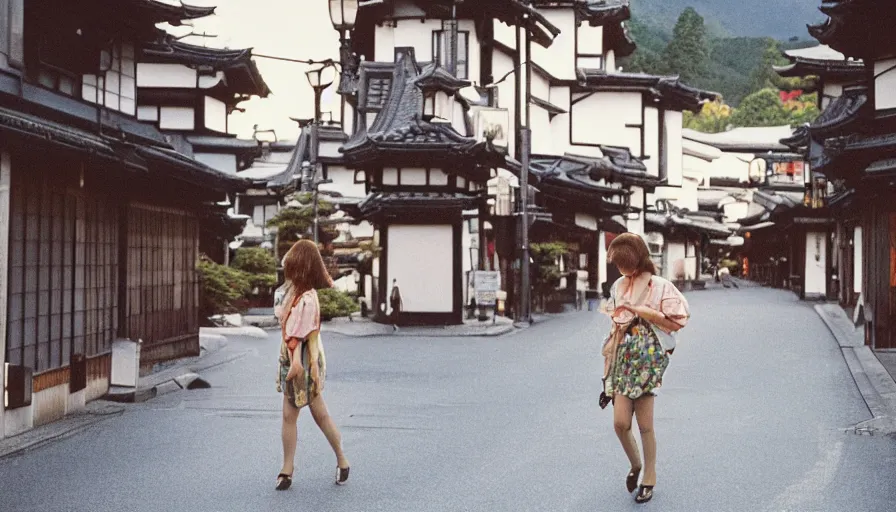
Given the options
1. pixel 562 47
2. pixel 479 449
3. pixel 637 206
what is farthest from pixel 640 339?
pixel 637 206

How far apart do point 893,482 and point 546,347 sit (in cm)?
1532

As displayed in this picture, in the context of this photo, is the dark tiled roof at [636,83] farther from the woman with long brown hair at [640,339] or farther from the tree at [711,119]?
the woman with long brown hair at [640,339]

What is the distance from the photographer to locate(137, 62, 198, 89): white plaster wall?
107 ft

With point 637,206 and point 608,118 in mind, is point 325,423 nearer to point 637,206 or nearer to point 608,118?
point 608,118

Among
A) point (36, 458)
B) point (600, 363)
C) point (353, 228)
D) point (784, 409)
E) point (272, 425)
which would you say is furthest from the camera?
point (353, 228)

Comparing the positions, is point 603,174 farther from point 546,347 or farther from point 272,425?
point 272,425

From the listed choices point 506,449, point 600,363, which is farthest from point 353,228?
point 506,449

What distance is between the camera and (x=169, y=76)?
108 feet

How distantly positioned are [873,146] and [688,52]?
95.7 metres

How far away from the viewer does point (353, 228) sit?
147ft

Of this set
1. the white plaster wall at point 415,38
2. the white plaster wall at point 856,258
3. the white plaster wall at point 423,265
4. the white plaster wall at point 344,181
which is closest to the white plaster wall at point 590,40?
the white plaster wall at point 344,181

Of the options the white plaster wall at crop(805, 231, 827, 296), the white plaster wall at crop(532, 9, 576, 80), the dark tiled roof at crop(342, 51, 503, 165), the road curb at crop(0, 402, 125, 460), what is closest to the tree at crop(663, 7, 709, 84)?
the white plaster wall at crop(532, 9, 576, 80)

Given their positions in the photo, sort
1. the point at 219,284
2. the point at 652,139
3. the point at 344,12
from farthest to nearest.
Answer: the point at 652,139
the point at 219,284
the point at 344,12

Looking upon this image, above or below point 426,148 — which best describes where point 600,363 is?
below
